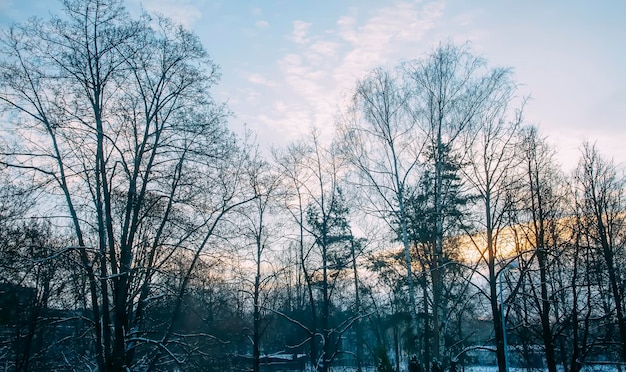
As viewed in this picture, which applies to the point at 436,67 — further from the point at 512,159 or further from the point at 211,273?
the point at 211,273

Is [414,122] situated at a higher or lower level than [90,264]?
higher

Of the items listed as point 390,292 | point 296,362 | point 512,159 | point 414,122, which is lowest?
point 296,362

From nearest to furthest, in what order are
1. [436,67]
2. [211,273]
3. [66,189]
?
[66,189] < [211,273] < [436,67]

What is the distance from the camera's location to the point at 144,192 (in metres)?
11.6

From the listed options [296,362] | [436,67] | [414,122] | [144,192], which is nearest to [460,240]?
[414,122]

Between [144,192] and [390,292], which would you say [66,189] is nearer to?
[144,192]

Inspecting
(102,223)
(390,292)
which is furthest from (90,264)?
(390,292)

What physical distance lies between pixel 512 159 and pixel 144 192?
41.3 feet

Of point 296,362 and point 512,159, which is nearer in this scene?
point 512,159

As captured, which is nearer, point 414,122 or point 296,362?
point 414,122

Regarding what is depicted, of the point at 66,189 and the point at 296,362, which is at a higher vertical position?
the point at 66,189

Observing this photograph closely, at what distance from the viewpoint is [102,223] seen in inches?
418

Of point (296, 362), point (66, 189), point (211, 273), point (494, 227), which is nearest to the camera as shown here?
point (66, 189)

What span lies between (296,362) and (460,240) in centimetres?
3138
